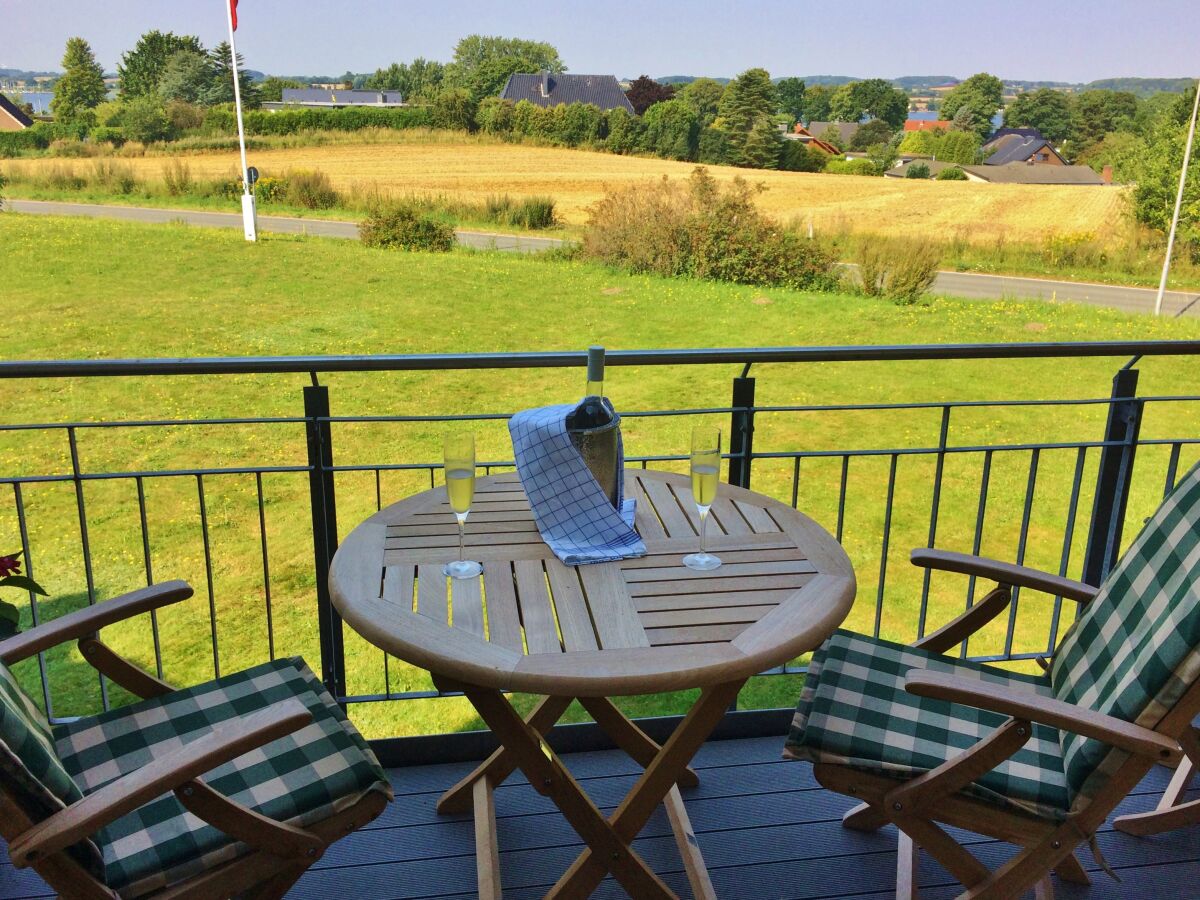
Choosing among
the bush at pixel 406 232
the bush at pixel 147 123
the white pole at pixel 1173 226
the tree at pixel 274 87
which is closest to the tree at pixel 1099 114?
the white pole at pixel 1173 226

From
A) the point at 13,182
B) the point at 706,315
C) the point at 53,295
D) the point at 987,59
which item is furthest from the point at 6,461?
the point at 987,59

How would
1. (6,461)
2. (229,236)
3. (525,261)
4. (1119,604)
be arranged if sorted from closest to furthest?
(1119,604) → (6,461) → (525,261) → (229,236)

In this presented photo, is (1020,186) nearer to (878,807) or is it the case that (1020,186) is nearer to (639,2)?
(639,2)

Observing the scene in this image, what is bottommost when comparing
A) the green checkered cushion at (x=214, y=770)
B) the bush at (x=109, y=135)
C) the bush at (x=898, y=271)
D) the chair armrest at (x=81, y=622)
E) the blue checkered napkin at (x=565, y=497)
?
the bush at (x=898, y=271)

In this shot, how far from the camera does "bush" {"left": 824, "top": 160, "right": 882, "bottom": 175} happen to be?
3167 cm

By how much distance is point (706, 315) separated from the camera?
53.8 feet

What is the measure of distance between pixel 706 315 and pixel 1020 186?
15993 mm

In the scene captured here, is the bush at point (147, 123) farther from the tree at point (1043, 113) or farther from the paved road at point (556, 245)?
the tree at point (1043, 113)

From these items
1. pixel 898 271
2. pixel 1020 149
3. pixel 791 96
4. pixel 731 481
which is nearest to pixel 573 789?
pixel 731 481

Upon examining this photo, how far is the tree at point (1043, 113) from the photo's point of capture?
3475 centimetres

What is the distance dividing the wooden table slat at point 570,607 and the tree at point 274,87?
101 ft

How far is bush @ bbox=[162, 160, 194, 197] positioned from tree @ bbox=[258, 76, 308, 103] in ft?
14.2

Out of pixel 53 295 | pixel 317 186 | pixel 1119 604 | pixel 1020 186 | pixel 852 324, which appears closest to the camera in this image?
pixel 1119 604

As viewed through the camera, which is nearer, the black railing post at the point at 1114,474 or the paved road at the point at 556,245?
the black railing post at the point at 1114,474
